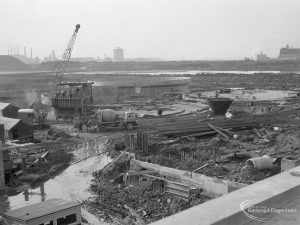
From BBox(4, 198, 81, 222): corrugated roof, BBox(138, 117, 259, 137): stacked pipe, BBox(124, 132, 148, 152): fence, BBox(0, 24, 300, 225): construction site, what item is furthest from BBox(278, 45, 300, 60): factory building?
BBox(4, 198, 81, 222): corrugated roof

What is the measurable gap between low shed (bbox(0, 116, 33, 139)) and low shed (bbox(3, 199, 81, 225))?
439 inches

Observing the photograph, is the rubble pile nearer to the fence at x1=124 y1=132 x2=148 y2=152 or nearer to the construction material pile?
the fence at x1=124 y1=132 x2=148 y2=152

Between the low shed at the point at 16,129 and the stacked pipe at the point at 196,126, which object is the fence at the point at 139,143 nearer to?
the stacked pipe at the point at 196,126

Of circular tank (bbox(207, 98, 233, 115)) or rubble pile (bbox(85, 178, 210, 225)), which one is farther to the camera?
circular tank (bbox(207, 98, 233, 115))

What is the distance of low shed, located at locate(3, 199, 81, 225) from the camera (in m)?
9.52

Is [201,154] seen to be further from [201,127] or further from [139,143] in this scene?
[201,127]

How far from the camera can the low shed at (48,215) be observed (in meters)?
9.52

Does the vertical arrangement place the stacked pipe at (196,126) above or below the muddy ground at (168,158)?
above

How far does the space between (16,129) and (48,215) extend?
12.5m

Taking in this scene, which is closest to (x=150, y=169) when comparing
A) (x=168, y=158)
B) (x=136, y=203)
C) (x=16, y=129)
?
(x=168, y=158)

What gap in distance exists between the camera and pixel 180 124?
74.5ft

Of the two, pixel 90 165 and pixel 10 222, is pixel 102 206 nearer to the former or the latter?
pixel 10 222

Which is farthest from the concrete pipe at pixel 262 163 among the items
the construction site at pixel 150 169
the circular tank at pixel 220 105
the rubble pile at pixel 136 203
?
the circular tank at pixel 220 105

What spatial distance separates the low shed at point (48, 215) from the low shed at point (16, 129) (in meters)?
11.2
